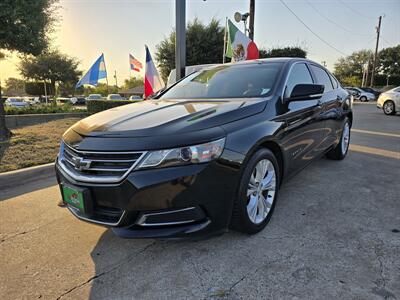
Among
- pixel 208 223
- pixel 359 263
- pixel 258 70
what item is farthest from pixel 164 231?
pixel 258 70

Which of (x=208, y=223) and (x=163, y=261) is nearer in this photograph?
(x=208, y=223)

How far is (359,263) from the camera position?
223 cm

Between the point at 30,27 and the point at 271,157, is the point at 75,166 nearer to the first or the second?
the point at 271,157

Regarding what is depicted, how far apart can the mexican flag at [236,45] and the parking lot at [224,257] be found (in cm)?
751

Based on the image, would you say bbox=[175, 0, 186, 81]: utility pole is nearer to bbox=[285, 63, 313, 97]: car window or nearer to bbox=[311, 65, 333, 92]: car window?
bbox=[311, 65, 333, 92]: car window

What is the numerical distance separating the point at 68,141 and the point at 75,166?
32 cm

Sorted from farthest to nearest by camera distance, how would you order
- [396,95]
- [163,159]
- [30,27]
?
1. [396,95]
2. [30,27]
3. [163,159]

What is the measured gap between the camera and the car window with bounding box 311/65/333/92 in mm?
4137

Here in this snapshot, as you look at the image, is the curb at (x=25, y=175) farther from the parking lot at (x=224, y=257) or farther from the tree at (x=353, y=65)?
the tree at (x=353, y=65)

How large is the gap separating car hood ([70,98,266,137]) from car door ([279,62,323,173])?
45 cm

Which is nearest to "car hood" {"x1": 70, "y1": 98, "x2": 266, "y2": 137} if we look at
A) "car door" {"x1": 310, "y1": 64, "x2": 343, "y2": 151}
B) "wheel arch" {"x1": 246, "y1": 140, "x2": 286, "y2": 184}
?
"wheel arch" {"x1": 246, "y1": 140, "x2": 286, "y2": 184}

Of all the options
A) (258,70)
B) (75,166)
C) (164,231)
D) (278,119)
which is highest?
(258,70)

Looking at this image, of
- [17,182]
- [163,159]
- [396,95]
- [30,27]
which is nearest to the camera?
[163,159]

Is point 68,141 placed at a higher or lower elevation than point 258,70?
lower
